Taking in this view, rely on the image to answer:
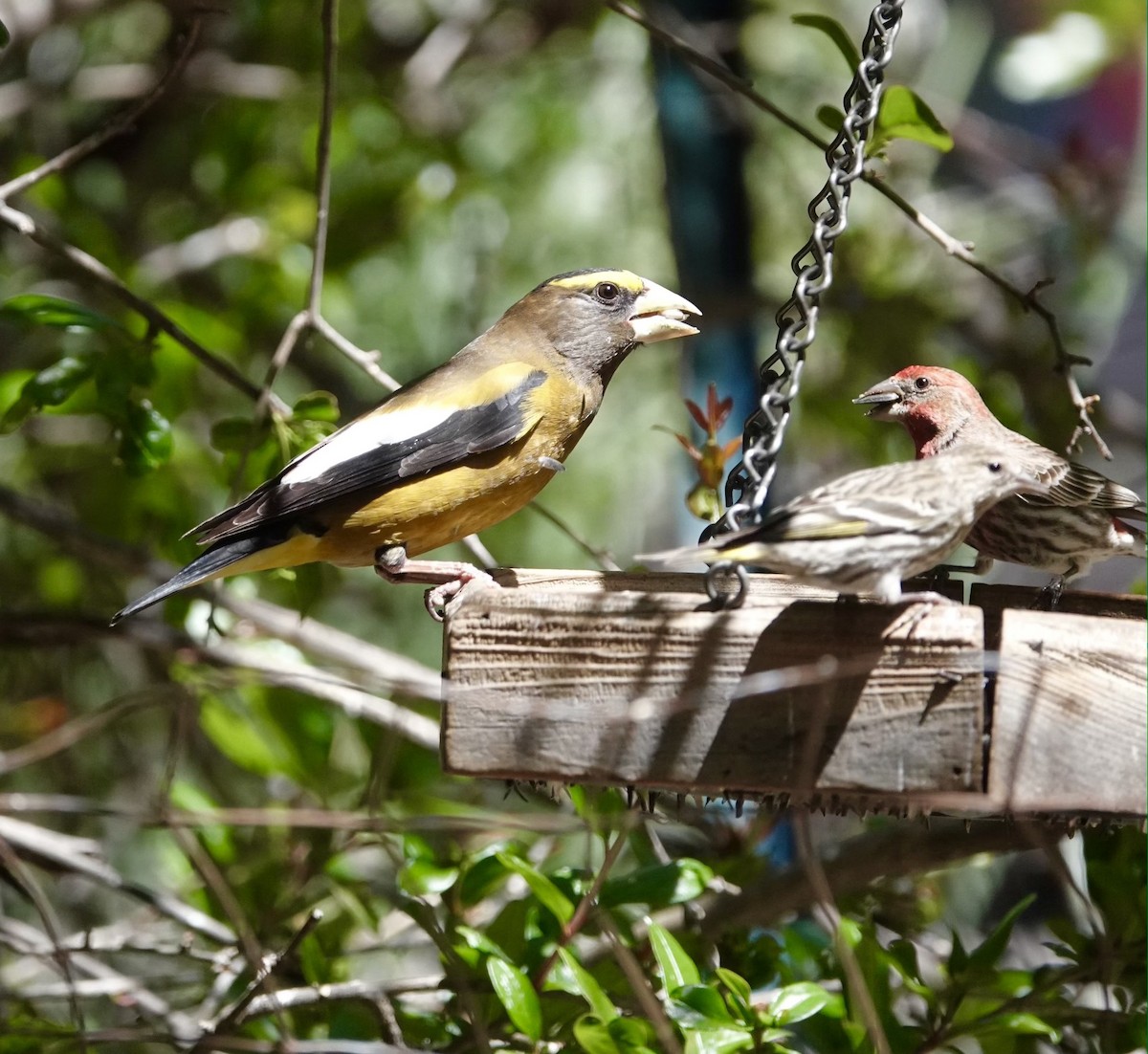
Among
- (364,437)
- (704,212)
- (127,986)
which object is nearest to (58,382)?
(364,437)

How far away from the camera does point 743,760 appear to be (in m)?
2.14

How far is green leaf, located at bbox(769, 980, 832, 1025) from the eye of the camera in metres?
2.66

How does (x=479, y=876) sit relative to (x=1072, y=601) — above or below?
below

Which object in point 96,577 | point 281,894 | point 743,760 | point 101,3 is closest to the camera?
point 743,760

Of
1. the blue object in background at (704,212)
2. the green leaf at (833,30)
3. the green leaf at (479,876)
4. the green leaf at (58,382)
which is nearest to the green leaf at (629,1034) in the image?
the green leaf at (479,876)

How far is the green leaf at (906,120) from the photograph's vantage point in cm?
322

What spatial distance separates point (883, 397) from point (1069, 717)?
Answer: 1.25m

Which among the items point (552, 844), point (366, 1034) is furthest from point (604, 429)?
point (366, 1034)

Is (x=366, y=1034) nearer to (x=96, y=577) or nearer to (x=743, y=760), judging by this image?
(x=743, y=760)

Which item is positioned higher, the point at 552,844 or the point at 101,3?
the point at 101,3

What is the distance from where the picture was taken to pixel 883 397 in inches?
127

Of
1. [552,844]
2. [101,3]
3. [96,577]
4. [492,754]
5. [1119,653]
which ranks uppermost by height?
[101,3]

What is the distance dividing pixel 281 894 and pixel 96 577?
188cm

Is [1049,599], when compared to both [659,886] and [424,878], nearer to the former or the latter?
[659,886]
